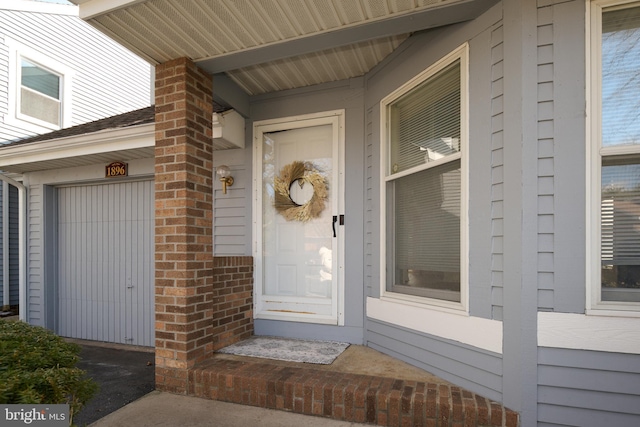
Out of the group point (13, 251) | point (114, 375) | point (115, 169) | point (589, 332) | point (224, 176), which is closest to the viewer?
point (589, 332)

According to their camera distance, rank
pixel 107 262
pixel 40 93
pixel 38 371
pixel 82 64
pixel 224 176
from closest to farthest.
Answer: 1. pixel 38 371
2. pixel 224 176
3. pixel 107 262
4. pixel 40 93
5. pixel 82 64

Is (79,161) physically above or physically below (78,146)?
below

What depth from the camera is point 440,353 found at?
2.63 meters

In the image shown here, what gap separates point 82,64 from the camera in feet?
23.4

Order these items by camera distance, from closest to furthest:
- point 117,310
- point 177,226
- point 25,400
Result: point 25,400 → point 177,226 → point 117,310

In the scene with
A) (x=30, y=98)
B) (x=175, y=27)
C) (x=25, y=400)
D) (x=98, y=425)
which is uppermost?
(x=30, y=98)

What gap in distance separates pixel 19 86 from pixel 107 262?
3631 mm

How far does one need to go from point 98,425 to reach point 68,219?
3591 millimetres

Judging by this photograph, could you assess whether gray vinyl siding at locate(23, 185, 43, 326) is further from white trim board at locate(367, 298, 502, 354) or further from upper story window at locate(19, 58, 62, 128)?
white trim board at locate(367, 298, 502, 354)

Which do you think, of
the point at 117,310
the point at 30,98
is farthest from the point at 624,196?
the point at 30,98

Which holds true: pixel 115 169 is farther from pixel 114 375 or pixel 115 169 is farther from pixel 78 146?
pixel 114 375

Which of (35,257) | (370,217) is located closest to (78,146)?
(35,257)

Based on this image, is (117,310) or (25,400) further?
(117,310)

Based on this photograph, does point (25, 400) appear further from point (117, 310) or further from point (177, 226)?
point (117, 310)
